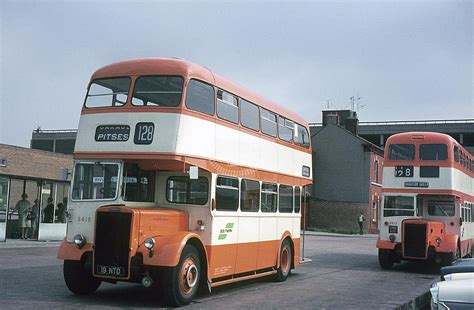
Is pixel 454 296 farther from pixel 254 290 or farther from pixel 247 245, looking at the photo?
pixel 254 290

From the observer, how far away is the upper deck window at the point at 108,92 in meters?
10.9

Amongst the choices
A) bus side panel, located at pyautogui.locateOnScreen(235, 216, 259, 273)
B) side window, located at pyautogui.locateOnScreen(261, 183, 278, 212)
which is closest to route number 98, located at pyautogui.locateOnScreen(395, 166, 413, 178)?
side window, located at pyautogui.locateOnScreen(261, 183, 278, 212)

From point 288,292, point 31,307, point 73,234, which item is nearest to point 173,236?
point 73,234

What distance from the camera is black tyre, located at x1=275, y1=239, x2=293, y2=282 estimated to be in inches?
591

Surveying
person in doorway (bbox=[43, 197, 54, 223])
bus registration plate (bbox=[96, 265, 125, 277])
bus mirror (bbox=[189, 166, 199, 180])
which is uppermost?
bus mirror (bbox=[189, 166, 199, 180])

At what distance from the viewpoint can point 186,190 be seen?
11398 mm

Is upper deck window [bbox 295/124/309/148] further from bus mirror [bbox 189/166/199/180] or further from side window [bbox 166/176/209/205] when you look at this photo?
bus mirror [bbox 189/166/199/180]

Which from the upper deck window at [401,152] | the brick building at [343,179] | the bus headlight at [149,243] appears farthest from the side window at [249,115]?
the brick building at [343,179]

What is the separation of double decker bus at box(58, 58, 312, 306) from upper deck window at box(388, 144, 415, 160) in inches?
365

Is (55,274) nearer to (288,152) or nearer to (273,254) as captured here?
(273,254)

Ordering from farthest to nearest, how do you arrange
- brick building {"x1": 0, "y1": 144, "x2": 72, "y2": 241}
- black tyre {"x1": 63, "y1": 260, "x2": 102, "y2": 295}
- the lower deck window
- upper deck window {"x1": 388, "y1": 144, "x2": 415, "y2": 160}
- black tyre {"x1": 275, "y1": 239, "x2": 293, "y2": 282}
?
brick building {"x1": 0, "y1": 144, "x2": 72, "y2": 241} → upper deck window {"x1": 388, "y1": 144, "x2": 415, "y2": 160} → the lower deck window → black tyre {"x1": 275, "y1": 239, "x2": 293, "y2": 282} → black tyre {"x1": 63, "y1": 260, "x2": 102, "y2": 295}

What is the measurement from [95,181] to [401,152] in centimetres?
1281

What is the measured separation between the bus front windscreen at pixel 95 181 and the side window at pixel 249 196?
3.29m

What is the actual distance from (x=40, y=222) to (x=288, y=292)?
15796 mm
